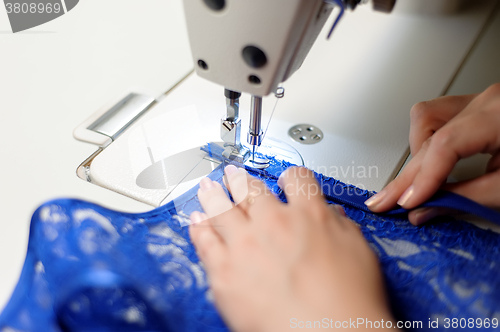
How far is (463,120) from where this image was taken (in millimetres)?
624

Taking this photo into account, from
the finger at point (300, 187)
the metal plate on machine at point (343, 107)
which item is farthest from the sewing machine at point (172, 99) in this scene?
the finger at point (300, 187)

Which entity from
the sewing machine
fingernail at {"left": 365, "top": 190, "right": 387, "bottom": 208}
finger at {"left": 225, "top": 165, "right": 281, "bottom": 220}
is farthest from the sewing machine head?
fingernail at {"left": 365, "top": 190, "right": 387, "bottom": 208}

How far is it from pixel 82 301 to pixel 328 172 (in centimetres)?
45

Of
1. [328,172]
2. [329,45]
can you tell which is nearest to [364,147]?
[328,172]

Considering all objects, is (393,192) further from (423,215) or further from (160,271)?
(160,271)

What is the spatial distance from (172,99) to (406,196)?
20.3 inches

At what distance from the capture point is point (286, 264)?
0.47 metres

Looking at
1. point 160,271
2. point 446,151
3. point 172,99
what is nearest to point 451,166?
point 446,151

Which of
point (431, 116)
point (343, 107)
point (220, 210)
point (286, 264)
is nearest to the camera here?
point (286, 264)

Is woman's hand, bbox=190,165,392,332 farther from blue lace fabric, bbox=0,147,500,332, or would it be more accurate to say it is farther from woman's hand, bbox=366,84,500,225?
woman's hand, bbox=366,84,500,225

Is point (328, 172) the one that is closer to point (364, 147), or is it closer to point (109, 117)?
point (364, 147)

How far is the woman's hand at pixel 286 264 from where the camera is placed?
1.45 feet

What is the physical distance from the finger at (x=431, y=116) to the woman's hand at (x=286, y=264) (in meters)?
0.25

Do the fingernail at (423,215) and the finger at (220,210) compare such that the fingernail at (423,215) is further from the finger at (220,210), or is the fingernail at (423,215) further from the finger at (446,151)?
the finger at (220,210)
